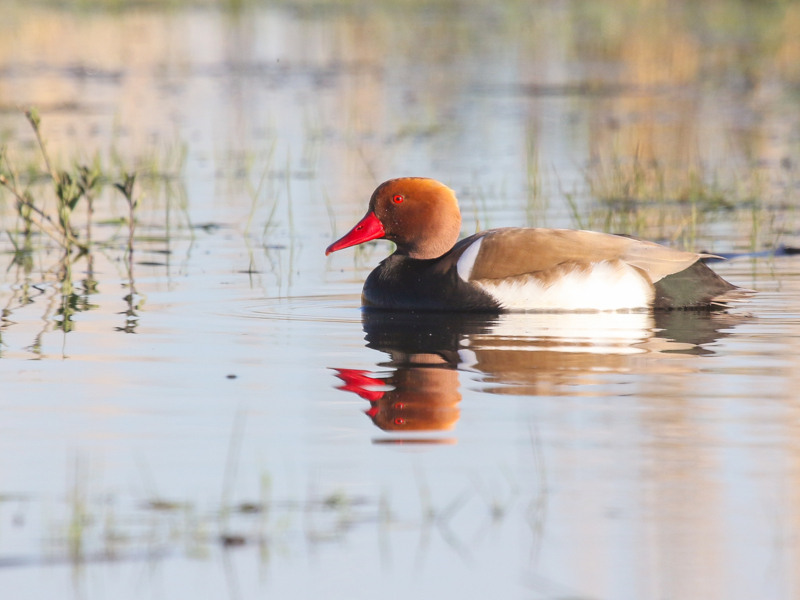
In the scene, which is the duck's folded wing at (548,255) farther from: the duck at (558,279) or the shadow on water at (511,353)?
the shadow on water at (511,353)

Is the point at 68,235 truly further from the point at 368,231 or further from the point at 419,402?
the point at 419,402

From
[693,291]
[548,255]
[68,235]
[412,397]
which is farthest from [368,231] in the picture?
[412,397]

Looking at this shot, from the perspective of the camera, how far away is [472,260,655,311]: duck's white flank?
771 cm

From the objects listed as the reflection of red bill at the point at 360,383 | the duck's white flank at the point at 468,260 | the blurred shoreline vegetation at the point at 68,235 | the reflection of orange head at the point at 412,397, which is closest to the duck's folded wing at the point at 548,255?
the duck's white flank at the point at 468,260

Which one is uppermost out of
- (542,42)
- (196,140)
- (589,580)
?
(542,42)

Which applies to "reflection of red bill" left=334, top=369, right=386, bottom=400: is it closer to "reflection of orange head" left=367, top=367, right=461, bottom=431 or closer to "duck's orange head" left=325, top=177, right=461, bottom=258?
"reflection of orange head" left=367, top=367, right=461, bottom=431

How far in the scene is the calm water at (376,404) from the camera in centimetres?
377

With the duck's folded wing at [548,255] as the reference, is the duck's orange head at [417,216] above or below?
above

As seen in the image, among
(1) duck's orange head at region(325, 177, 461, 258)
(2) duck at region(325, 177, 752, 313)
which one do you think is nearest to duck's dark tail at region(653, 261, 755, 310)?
(2) duck at region(325, 177, 752, 313)

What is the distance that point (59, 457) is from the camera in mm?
4762

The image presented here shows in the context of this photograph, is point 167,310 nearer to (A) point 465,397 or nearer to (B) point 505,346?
(B) point 505,346

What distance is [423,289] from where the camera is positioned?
786cm

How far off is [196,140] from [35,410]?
40.4 feet

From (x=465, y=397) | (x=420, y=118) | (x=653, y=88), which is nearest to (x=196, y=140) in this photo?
(x=420, y=118)
